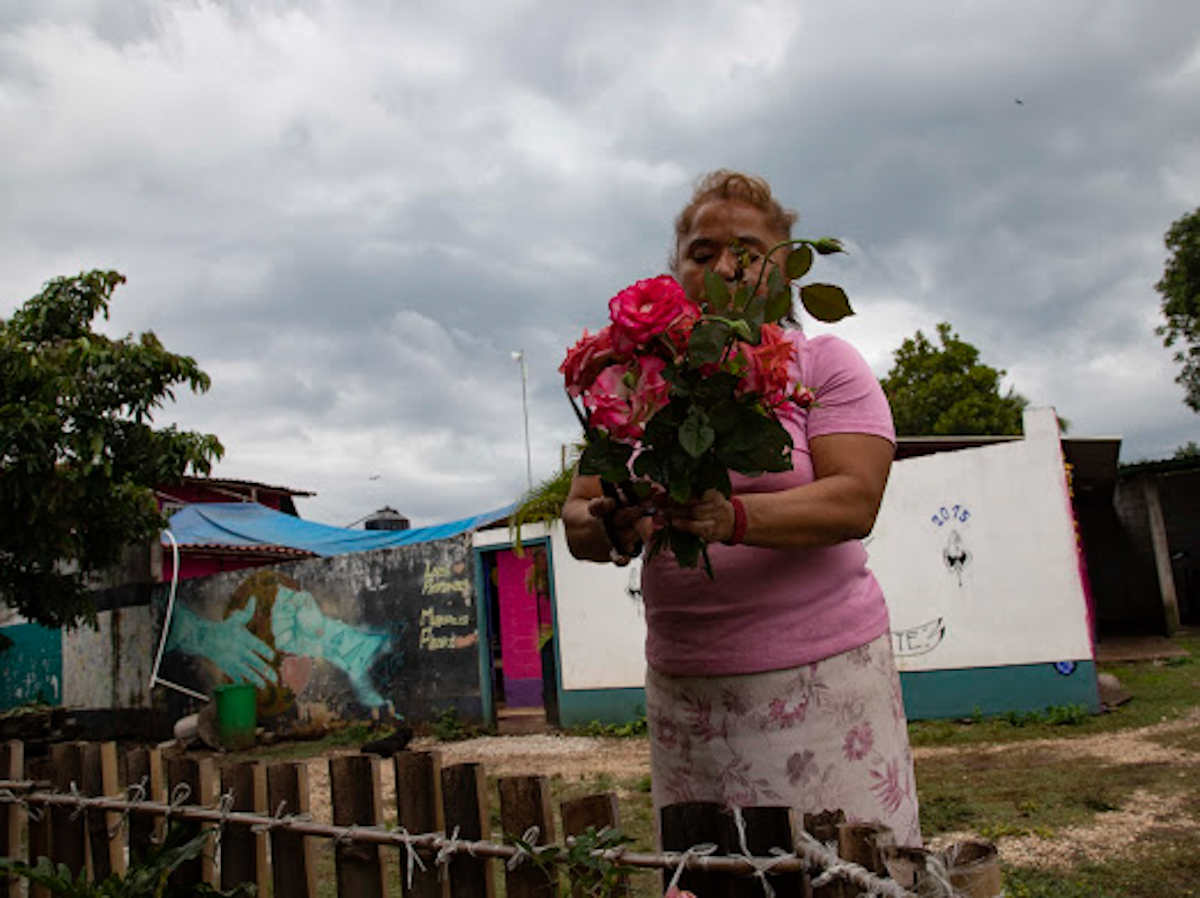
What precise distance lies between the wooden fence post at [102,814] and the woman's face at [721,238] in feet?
6.03

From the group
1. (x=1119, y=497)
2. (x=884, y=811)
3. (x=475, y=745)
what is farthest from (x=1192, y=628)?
(x=884, y=811)

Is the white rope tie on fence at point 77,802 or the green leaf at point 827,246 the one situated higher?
the green leaf at point 827,246

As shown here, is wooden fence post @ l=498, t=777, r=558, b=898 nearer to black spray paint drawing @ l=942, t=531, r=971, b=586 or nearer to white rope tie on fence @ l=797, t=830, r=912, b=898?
white rope tie on fence @ l=797, t=830, r=912, b=898

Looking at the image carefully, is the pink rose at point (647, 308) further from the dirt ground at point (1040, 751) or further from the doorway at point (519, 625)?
the doorway at point (519, 625)

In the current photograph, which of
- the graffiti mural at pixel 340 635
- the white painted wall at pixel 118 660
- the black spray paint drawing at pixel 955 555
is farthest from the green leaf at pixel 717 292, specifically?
the white painted wall at pixel 118 660

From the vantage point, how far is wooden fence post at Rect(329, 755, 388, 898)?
68.9 inches

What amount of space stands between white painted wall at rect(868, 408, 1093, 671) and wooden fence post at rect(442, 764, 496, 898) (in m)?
6.89

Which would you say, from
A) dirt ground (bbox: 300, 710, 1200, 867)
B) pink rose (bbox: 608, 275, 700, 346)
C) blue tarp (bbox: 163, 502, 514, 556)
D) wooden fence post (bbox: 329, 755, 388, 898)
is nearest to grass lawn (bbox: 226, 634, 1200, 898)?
dirt ground (bbox: 300, 710, 1200, 867)

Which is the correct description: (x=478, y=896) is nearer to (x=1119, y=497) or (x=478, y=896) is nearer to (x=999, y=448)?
(x=999, y=448)

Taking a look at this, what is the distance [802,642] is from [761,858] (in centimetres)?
32

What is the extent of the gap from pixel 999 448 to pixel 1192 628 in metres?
9.38

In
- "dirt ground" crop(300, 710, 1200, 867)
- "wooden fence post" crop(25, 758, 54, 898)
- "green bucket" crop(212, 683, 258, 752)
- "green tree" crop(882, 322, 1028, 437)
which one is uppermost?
"green tree" crop(882, 322, 1028, 437)

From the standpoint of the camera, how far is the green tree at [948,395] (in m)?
21.1

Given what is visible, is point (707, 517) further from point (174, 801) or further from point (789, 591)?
point (174, 801)
